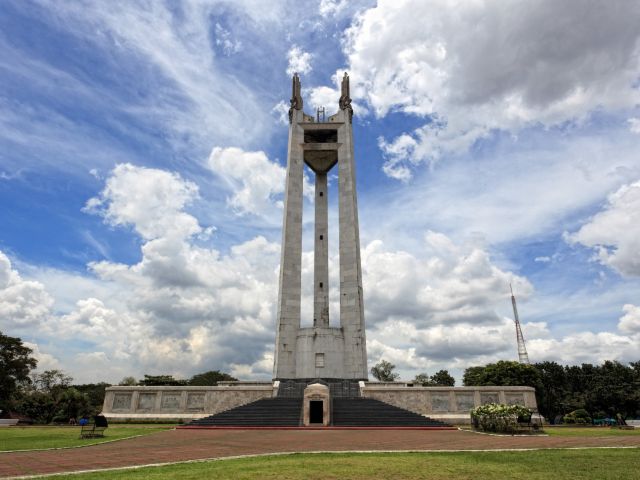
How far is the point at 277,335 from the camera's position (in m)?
39.9

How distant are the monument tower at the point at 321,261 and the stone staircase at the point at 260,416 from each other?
9.52m

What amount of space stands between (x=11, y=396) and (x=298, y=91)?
5041 centimetres

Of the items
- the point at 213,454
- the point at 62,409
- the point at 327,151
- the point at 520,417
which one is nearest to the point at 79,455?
the point at 213,454

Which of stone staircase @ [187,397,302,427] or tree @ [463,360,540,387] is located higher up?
tree @ [463,360,540,387]

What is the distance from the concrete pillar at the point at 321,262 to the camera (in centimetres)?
4406

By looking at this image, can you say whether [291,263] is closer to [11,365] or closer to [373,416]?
[373,416]

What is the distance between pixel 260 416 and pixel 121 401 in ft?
39.8

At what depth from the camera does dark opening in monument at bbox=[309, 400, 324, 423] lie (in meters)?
25.6

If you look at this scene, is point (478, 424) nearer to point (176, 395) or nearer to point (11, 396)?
A: point (176, 395)

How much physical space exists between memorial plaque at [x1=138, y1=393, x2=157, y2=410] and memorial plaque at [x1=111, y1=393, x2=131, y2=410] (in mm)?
866

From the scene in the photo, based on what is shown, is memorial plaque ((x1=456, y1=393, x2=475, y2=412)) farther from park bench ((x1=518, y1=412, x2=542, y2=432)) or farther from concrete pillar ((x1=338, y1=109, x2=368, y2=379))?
concrete pillar ((x1=338, y1=109, x2=368, y2=379))

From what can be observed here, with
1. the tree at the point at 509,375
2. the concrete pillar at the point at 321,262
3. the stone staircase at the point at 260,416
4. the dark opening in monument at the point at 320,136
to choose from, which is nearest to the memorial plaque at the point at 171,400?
the stone staircase at the point at 260,416

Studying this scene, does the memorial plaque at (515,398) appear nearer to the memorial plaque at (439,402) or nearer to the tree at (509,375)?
the memorial plaque at (439,402)

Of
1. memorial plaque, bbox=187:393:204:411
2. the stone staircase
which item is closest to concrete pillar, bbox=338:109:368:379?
the stone staircase
